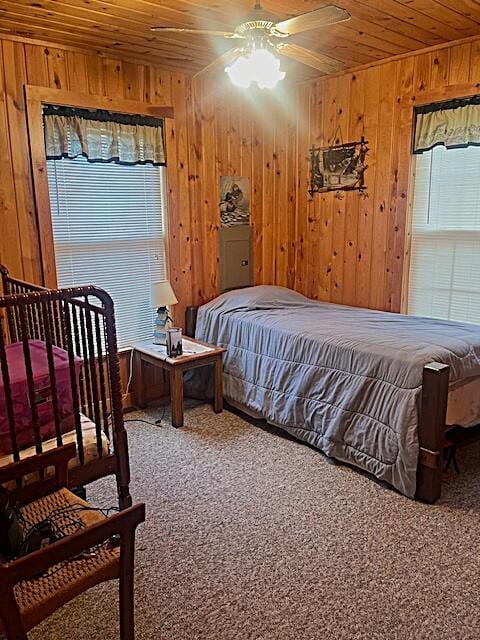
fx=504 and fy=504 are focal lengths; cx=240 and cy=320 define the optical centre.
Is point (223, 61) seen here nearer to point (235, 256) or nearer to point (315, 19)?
point (315, 19)

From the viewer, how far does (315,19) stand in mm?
2127

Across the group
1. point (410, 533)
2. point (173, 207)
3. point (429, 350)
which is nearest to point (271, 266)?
point (173, 207)

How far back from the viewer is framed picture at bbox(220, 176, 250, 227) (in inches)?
170

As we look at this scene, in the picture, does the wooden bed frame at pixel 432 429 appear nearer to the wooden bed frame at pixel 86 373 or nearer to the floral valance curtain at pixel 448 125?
the wooden bed frame at pixel 86 373

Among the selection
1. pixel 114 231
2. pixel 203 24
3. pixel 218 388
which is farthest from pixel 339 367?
pixel 203 24

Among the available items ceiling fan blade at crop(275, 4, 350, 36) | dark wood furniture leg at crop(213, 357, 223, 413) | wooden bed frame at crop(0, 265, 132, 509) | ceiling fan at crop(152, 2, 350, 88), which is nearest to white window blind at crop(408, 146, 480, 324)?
ceiling fan at crop(152, 2, 350, 88)

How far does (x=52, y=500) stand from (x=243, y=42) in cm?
214

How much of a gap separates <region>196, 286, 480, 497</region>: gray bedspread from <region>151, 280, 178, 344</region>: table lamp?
31 cm

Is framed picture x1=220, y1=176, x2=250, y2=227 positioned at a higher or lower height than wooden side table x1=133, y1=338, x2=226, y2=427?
higher

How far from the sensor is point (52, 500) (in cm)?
188

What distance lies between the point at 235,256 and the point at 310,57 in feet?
6.71

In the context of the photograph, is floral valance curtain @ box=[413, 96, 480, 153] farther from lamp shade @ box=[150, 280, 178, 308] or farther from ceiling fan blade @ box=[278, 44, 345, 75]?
lamp shade @ box=[150, 280, 178, 308]

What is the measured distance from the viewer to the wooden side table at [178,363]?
354cm

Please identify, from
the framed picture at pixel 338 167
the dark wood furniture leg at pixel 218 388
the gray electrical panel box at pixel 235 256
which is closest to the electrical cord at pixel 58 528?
the dark wood furniture leg at pixel 218 388
